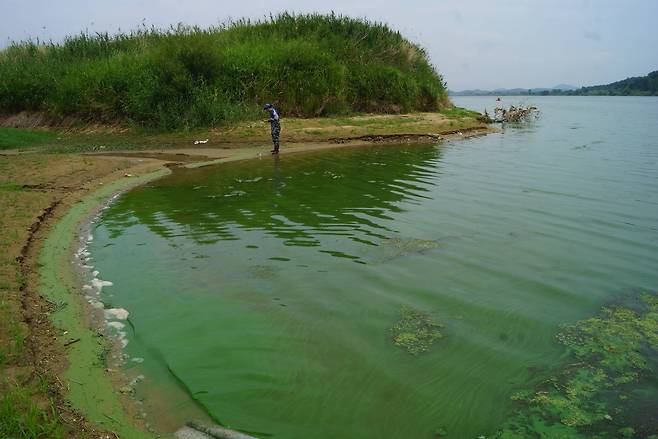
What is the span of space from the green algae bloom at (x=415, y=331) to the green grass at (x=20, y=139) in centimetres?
1707

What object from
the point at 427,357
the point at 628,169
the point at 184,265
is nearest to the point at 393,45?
the point at 628,169

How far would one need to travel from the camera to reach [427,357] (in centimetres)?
454

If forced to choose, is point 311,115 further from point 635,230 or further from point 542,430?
point 542,430

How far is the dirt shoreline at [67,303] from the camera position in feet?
12.0

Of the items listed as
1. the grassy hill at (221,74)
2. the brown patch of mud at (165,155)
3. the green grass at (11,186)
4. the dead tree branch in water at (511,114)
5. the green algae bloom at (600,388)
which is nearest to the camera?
the green algae bloom at (600,388)

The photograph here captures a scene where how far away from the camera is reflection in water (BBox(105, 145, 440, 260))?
8.34m

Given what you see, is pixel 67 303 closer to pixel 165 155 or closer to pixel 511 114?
pixel 165 155

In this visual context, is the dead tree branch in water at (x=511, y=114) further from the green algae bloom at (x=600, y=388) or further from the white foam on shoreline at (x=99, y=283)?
the white foam on shoreline at (x=99, y=283)

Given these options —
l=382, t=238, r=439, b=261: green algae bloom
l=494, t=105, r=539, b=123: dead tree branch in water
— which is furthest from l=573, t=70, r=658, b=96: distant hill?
l=382, t=238, r=439, b=261: green algae bloom

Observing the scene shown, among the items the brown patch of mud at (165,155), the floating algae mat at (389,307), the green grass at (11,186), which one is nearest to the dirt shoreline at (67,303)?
the green grass at (11,186)

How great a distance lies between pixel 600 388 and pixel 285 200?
286 inches

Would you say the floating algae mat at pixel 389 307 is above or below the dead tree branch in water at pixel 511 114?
below

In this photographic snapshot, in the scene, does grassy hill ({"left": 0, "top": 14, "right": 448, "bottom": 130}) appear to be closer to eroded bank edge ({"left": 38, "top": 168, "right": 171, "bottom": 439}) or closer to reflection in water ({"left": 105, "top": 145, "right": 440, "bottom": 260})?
reflection in water ({"left": 105, "top": 145, "right": 440, "bottom": 260})

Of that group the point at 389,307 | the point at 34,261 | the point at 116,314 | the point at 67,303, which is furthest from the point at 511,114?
the point at 67,303
